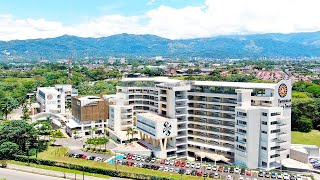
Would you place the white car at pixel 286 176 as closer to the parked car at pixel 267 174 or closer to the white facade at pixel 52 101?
the parked car at pixel 267 174

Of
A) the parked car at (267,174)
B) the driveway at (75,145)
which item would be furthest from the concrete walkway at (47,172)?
the parked car at (267,174)

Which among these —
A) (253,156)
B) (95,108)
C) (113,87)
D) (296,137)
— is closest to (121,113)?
(95,108)

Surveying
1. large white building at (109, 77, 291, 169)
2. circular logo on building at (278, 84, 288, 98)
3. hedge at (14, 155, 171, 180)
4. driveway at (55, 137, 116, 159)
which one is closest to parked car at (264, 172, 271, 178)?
large white building at (109, 77, 291, 169)

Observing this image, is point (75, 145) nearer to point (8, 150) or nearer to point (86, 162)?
point (86, 162)

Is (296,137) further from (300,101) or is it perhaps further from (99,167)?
(99,167)

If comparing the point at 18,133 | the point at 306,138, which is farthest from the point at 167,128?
the point at 306,138
